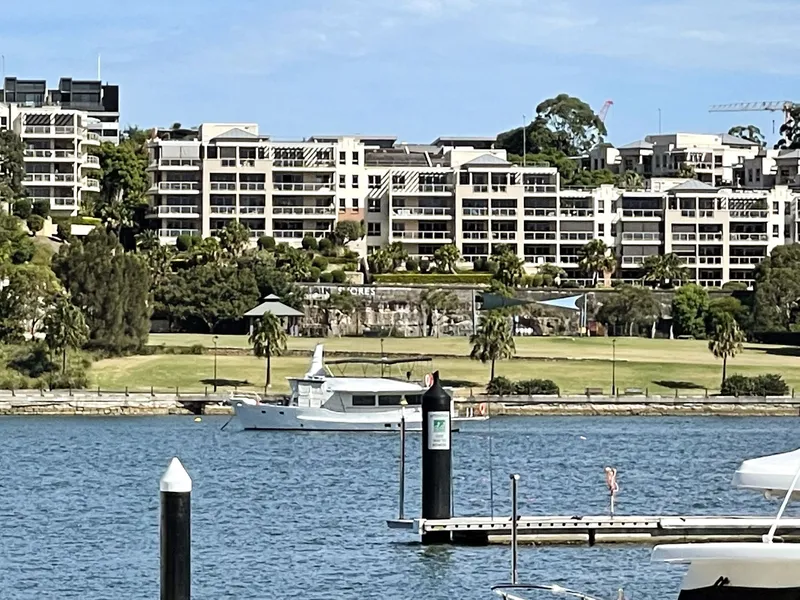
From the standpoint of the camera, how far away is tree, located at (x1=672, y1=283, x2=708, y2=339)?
14138cm

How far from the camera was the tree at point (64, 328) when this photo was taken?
372 ft

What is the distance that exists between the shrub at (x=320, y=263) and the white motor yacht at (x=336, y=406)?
47.9m

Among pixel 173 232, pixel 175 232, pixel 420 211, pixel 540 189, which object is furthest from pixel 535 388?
pixel 173 232

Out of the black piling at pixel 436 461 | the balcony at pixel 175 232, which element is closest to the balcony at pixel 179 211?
the balcony at pixel 175 232

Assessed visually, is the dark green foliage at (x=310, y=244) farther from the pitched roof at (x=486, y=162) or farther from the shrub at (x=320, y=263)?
the pitched roof at (x=486, y=162)

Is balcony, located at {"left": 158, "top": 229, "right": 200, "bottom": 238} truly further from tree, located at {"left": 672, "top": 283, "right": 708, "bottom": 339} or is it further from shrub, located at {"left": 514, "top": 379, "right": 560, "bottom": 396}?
shrub, located at {"left": 514, "top": 379, "right": 560, "bottom": 396}

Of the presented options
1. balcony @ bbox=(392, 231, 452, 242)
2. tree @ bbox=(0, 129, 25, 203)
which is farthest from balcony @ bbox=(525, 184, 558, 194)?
tree @ bbox=(0, 129, 25, 203)

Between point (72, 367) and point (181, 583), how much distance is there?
91.0 meters

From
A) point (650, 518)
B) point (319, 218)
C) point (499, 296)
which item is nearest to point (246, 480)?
point (650, 518)

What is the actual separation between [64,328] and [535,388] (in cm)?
2723

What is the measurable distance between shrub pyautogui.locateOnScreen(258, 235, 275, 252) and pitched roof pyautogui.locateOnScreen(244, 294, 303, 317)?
1533cm

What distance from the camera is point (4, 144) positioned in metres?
157

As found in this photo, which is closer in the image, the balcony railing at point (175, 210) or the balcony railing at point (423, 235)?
the balcony railing at point (175, 210)

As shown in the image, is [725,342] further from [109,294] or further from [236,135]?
[236,135]
